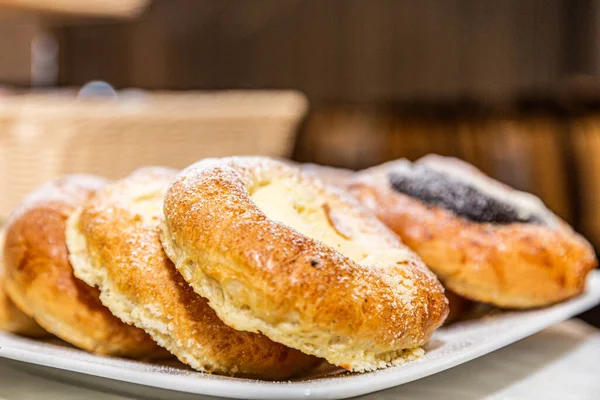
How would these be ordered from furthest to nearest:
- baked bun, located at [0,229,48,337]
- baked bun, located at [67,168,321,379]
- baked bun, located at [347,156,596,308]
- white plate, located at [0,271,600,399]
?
1. baked bun, located at [347,156,596,308]
2. baked bun, located at [0,229,48,337]
3. baked bun, located at [67,168,321,379]
4. white plate, located at [0,271,600,399]

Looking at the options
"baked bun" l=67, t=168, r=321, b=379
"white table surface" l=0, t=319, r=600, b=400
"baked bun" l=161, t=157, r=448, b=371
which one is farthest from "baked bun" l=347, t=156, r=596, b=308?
"baked bun" l=67, t=168, r=321, b=379

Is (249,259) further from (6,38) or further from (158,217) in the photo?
(6,38)

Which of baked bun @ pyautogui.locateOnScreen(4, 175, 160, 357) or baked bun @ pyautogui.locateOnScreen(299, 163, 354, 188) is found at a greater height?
baked bun @ pyautogui.locateOnScreen(299, 163, 354, 188)

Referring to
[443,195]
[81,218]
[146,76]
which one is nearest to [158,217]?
[81,218]

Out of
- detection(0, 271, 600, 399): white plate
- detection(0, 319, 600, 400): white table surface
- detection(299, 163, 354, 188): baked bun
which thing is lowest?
detection(0, 319, 600, 400): white table surface

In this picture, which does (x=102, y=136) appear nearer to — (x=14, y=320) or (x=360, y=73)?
(x=14, y=320)

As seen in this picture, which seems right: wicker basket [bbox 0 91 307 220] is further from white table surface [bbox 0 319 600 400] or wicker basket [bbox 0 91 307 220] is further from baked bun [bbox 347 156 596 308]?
white table surface [bbox 0 319 600 400]
